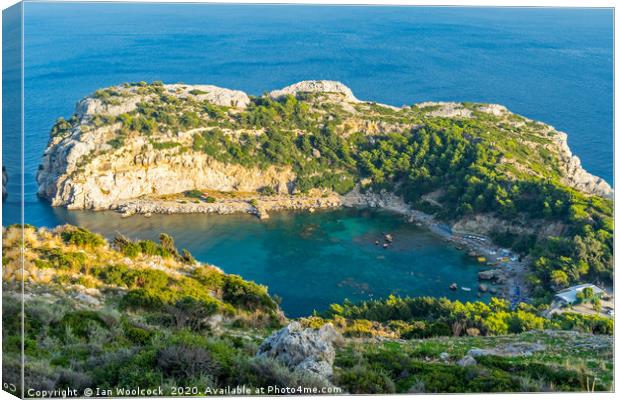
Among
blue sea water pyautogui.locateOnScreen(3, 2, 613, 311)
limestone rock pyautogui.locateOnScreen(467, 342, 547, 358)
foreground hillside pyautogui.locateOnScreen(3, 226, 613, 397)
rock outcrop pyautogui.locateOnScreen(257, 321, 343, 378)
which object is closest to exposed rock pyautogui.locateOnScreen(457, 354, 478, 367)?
foreground hillside pyautogui.locateOnScreen(3, 226, 613, 397)

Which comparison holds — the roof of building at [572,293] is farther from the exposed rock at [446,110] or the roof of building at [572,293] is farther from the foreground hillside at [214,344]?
the exposed rock at [446,110]

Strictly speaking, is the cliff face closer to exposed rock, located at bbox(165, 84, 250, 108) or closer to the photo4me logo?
exposed rock, located at bbox(165, 84, 250, 108)

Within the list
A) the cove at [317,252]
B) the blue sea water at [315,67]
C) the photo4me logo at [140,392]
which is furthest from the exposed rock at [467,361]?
the cove at [317,252]

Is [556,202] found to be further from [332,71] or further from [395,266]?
[332,71]

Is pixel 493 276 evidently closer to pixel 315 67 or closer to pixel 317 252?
pixel 317 252

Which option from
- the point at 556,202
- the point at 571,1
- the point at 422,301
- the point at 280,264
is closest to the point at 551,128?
the point at 556,202
